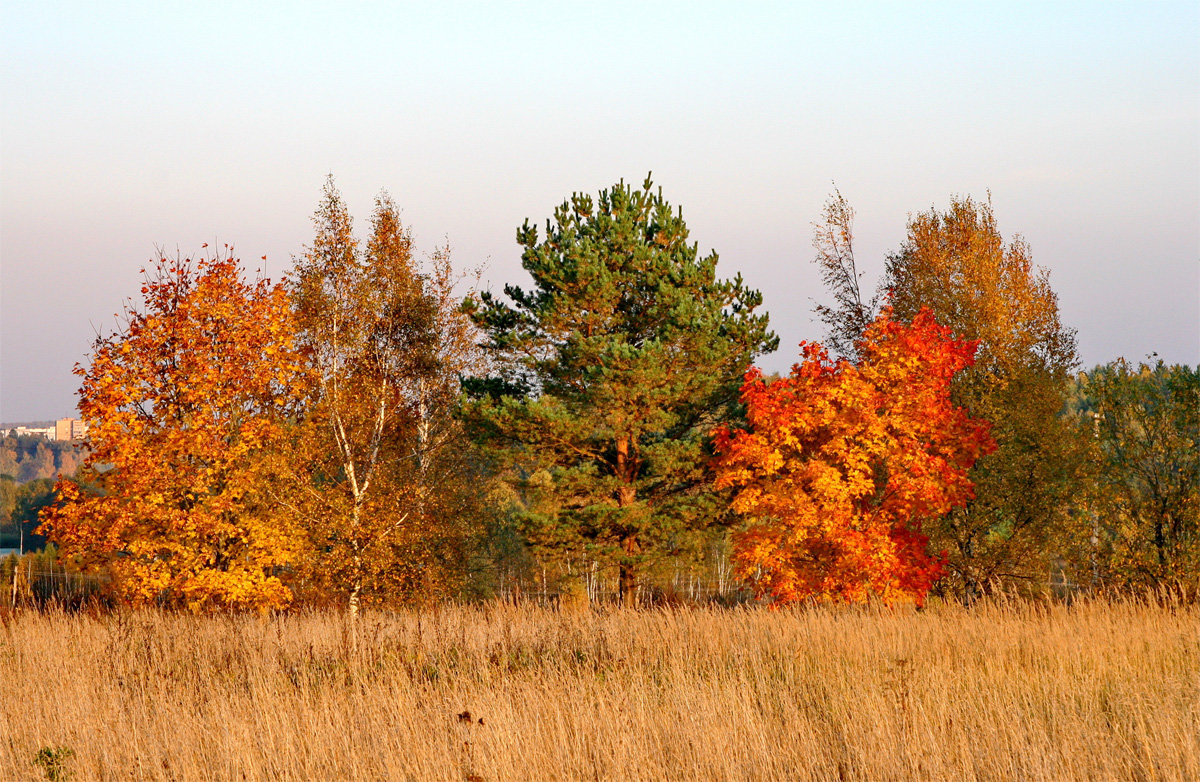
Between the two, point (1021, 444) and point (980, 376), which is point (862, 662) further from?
point (980, 376)

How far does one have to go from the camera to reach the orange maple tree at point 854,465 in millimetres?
18953

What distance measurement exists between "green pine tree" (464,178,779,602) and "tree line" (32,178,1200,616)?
0.08 m

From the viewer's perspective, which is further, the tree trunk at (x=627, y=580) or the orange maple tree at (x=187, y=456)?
the tree trunk at (x=627, y=580)

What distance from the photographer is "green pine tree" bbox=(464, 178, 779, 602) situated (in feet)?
77.9

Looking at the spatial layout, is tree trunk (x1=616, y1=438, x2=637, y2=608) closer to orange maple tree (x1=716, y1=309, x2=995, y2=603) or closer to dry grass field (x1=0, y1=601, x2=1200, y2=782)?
orange maple tree (x1=716, y1=309, x2=995, y2=603)

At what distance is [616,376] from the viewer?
75.8 ft

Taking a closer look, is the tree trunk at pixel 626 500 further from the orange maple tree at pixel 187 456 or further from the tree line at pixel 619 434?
the orange maple tree at pixel 187 456

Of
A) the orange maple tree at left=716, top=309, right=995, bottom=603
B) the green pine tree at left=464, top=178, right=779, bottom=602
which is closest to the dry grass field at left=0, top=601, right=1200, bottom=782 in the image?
the orange maple tree at left=716, top=309, right=995, bottom=603

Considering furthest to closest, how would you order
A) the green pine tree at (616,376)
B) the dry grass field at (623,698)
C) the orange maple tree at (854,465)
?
the green pine tree at (616,376), the orange maple tree at (854,465), the dry grass field at (623,698)

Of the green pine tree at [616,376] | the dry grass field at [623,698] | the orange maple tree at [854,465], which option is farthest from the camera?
the green pine tree at [616,376]

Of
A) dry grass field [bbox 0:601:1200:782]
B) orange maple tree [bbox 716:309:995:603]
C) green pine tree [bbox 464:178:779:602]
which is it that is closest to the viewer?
dry grass field [bbox 0:601:1200:782]

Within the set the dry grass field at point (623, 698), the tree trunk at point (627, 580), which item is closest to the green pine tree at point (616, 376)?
the tree trunk at point (627, 580)

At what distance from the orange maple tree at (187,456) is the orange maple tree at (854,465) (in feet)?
32.8

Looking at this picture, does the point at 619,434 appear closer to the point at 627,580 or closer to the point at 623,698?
the point at 627,580
